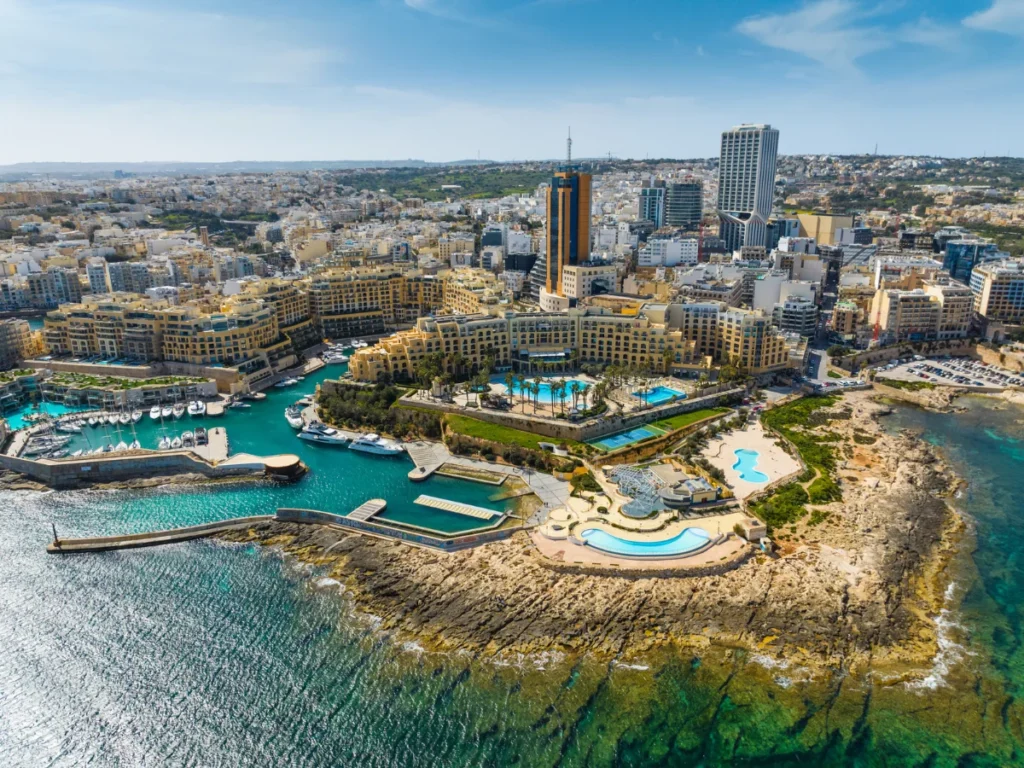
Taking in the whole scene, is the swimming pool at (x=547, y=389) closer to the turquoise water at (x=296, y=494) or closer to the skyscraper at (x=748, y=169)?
the turquoise water at (x=296, y=494)

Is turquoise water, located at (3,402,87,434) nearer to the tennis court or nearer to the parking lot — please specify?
the tennis court

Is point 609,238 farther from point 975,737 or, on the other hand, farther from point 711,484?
point 975,737

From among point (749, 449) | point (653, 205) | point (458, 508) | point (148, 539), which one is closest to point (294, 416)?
point (148, 539)

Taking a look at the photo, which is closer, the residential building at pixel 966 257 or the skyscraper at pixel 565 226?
the skyscraper at pixel 565 226

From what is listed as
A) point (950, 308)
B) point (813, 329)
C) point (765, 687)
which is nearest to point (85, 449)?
point (765, 687)

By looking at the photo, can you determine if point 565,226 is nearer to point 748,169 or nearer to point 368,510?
point 368,510

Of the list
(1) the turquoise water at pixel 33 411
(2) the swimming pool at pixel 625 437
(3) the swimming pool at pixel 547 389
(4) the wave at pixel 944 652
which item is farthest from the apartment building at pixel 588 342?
(4) the wave at pixel 944 652
